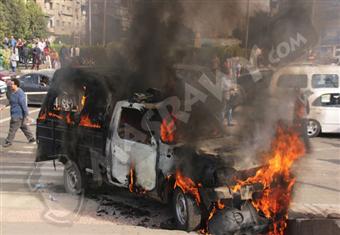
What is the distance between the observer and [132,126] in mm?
6383

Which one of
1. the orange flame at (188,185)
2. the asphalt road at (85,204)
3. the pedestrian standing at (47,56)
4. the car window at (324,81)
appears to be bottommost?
the asphalt road at (85,204)

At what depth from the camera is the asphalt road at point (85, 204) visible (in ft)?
19.4

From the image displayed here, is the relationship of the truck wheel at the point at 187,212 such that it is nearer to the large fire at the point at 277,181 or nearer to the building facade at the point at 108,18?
the large fire at the point at 277,181

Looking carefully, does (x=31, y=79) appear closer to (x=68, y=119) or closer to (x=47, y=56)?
(x=47, y=56)

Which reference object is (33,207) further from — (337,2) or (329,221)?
(337,2)

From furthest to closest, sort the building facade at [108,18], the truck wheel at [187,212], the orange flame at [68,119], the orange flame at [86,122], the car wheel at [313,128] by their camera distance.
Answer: the car wheel at [313,128] < the building facade at [108,18] < the orange flame at [68,119] < the orange flame at [86,122] < the truck wheel at [187,212]

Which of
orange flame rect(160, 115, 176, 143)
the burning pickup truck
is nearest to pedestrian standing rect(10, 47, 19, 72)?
the burning pickup truck

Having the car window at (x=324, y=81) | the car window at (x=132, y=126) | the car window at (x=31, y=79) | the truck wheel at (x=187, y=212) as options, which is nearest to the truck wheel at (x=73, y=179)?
the car window at (x=132, y=126)

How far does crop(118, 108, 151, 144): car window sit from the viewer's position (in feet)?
20.4

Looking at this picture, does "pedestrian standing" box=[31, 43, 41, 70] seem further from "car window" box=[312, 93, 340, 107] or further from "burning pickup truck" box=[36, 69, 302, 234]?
"burning pickup truck" box=[36, 69, 302, 234]

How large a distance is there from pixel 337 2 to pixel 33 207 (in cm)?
542

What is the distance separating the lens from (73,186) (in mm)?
7496

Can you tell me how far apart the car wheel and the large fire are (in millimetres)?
7111

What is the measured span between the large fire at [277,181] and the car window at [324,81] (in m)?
7.30
